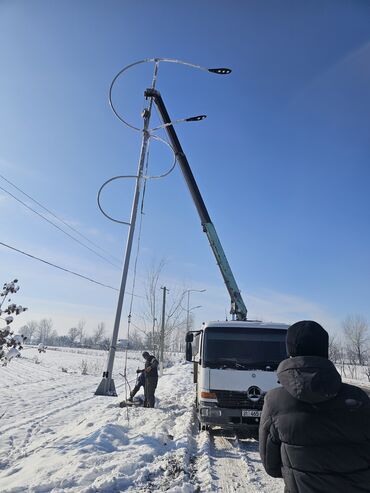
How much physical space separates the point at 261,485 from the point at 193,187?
1040 centimetres

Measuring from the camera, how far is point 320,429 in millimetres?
2096

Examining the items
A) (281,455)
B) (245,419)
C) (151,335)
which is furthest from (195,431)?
(151,335)

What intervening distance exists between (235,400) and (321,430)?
6.53 meters

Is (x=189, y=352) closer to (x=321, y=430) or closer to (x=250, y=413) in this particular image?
(x=250, y=413)

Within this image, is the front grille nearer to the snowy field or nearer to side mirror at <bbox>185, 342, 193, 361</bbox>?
the snowy field

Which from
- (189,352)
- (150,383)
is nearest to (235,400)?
(189,352)

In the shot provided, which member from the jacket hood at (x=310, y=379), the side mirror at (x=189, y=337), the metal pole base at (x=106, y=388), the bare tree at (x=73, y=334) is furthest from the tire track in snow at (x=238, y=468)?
the bare tree at (x=73, y=334)

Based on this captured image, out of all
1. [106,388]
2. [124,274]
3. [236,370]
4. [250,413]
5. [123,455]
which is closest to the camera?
[123,455]

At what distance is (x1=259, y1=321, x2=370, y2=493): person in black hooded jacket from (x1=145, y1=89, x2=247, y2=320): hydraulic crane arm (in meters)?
12.1

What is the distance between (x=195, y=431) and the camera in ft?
30.0

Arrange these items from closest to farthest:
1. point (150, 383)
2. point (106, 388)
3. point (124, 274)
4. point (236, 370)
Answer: point (236, 370) → point (106, 388) → point (150, 383) → point (124, 274)

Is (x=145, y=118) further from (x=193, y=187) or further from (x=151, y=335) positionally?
(x=151, y=335)

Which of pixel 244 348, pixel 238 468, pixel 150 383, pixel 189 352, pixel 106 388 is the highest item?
pixel 244 348

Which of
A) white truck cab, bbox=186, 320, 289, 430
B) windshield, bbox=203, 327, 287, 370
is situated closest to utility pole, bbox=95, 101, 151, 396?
white truck cab, bbox=186, 320, 289, 430
